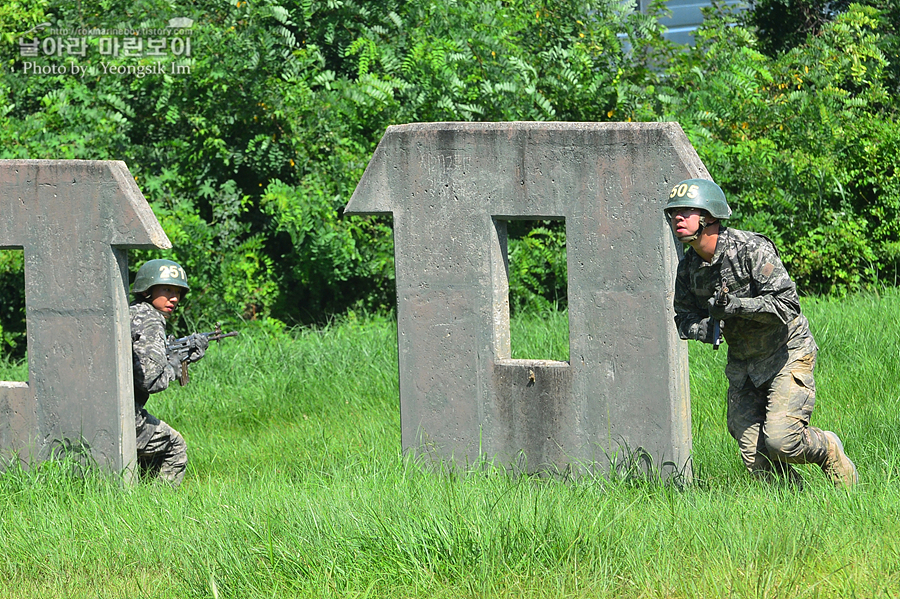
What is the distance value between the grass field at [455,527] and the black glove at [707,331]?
28.8 inches

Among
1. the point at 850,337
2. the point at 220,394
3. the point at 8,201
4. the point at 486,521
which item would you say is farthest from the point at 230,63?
the point at 486,521

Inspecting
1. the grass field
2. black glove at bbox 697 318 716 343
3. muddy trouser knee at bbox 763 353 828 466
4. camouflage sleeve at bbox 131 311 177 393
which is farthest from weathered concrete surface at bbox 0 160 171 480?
muddy trouser knee at bbox 763 353 828 466

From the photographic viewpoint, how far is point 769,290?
4.79m

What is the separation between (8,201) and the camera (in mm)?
6211

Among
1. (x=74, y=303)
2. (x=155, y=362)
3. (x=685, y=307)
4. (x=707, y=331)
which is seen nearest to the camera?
(x=707, y=331)

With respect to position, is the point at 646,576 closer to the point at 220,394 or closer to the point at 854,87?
the point at 220,394

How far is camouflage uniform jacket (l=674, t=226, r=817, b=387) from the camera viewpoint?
4.79 metres

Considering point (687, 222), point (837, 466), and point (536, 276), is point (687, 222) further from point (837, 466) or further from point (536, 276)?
point (536, 276)

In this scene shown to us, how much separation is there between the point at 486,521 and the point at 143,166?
8.61 meters

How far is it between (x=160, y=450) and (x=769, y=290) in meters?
3.79

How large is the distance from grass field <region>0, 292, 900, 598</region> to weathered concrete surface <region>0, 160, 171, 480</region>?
303mm

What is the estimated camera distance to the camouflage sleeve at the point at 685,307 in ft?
16.3

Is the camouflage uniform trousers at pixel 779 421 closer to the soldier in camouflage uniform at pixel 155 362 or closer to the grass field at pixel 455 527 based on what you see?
the grass field at pixel 455 527

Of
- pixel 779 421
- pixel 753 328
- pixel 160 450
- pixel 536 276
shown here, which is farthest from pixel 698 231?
pixel 536 276
